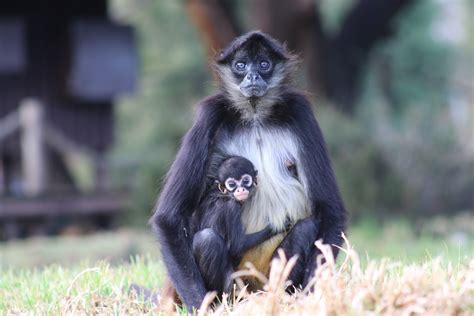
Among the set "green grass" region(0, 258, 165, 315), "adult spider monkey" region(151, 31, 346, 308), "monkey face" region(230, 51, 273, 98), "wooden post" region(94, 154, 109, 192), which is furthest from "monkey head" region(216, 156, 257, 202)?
"wooden post" region(94, 154, 109, 192)

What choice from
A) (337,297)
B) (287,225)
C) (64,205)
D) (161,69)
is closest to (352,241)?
(64,205)

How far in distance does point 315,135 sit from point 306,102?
0.27 meters

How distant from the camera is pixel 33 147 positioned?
15820 mm

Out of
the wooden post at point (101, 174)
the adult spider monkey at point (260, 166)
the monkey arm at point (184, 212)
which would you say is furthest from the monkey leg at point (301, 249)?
the wooden post at point (101, 174)

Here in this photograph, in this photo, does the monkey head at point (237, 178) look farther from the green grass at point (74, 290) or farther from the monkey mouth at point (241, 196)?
the green grass at point (74, 290)

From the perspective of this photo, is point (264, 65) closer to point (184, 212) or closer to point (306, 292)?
point (184, 212)

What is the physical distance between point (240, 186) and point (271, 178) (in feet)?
1.22

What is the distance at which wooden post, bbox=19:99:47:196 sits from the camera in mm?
15523

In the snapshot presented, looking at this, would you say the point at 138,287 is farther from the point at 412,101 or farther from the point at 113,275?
the point at 412,101

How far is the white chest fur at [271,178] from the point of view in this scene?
5.90 meters

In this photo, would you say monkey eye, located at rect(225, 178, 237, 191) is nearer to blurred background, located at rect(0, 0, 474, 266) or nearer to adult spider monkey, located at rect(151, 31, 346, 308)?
adult spider monkey, located at rect(151, 31, 346, 308)

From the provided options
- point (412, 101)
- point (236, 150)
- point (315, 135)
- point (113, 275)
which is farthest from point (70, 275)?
point (412, 101)

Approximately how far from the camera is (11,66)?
15742mm

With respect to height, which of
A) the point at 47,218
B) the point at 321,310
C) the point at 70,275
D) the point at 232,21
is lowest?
the point at 47,218
